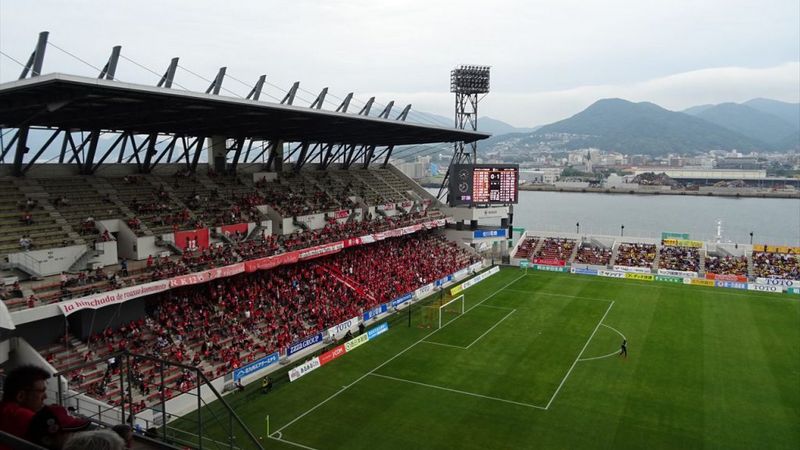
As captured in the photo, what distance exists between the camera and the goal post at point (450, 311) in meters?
38.8

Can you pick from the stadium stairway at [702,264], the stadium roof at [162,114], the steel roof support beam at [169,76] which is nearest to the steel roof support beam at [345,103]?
the stadium roof at [162,114]

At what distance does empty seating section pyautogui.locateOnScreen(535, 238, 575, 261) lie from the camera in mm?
61594

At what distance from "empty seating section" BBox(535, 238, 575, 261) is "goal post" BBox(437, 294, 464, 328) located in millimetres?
20209

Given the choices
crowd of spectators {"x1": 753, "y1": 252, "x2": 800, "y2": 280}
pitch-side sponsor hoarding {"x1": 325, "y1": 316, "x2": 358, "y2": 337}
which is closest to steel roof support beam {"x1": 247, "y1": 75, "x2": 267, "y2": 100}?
pitch-side sponsor hoarding {"x1": 325, "y1": 316, "x2": 358, "y2": 337}

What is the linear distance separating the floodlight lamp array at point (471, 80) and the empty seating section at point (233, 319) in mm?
26581

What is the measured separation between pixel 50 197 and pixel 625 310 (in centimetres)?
3893

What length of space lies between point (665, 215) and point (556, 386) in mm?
109811

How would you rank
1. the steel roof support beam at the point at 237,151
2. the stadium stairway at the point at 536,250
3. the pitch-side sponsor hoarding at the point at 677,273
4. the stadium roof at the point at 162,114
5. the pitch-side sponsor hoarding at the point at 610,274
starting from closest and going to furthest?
the stadium roof at the point at 162,114 → the steel roof support beam at the point at 237,151 → the pitch-side sponsor hoarding at the point at 677,273 → the pitch-side sponsor hoarding at the point at 610,274 → the stadium stairway at the point at 536,250

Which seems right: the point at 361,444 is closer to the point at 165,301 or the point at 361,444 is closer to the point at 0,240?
the point at 165,301

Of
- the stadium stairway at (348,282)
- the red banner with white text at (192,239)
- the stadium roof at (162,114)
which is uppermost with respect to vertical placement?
the stadium roof at (162,114)

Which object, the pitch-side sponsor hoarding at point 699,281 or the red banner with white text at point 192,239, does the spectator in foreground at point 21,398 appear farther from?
the pitch-side sponsor hoarding at point 699,281

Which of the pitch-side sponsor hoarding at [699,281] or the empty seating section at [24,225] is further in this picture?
the pitch-side sponsor hoarding at [699,281]

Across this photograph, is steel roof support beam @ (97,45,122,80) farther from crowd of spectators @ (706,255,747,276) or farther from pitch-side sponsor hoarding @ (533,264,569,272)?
crowd of spectators @ (706,255,747,276)

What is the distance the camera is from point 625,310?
42125 mm
